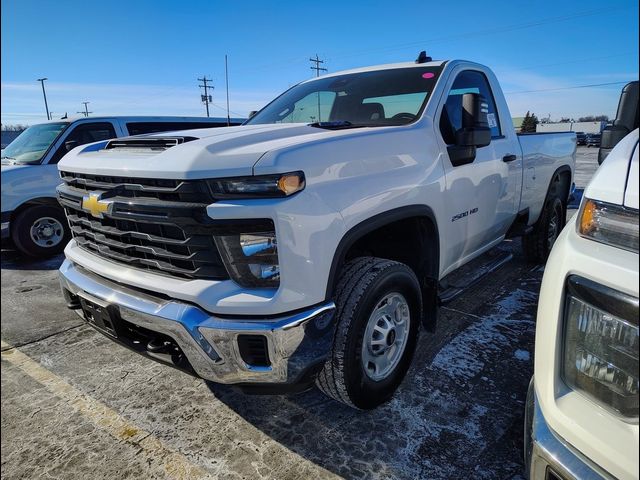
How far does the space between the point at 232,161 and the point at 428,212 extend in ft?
4.42

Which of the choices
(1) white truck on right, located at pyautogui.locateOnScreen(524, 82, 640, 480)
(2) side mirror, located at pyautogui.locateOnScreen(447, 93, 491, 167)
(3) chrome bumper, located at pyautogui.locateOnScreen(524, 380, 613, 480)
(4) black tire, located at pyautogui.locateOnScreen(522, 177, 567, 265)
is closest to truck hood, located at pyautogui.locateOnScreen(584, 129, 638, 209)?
(1) white truck on right, located at pyautogui.locateOnScreen(524, 82, 640, 480)

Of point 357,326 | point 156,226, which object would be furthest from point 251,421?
point 156,226

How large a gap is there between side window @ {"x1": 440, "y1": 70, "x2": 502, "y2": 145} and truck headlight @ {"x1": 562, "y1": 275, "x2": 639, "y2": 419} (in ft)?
6.19

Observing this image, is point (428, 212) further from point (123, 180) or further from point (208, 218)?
point (123, 180)

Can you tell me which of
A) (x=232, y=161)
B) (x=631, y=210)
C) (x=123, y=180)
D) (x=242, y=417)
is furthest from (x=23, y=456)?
(x=631, y=210)

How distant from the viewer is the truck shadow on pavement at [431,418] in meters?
2.21

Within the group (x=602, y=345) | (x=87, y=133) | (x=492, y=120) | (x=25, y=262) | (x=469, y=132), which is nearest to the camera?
(x=602, y=345)

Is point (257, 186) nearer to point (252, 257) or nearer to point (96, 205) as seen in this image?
point (252, 257)

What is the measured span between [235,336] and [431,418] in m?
1.32

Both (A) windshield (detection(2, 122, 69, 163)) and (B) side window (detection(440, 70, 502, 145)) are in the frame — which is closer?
(B) side window (detection(440, 70, 502, 145))

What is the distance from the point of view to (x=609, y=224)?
1398 millimetres

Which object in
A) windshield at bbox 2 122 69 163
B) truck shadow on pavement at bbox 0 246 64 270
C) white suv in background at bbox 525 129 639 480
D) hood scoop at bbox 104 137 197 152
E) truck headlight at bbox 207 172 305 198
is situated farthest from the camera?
windshield at bbox 2 122 69 163

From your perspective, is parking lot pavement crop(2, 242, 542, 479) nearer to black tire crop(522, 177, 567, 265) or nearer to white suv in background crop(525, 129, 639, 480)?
white suv in background crop(525, 129, 639, 480)

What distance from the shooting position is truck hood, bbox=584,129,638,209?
52.8 inches
